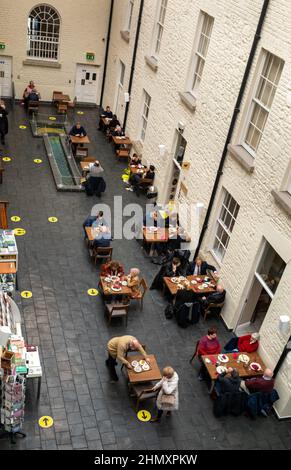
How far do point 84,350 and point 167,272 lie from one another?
3516 millimetres

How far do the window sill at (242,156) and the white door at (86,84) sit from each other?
47.6ft

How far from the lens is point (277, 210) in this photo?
11438 mm

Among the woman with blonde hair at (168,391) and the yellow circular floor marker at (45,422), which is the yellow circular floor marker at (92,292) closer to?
the woman with blonde hair at (168,391)

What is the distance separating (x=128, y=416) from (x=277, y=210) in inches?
216

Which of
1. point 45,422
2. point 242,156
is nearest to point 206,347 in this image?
point 45,422

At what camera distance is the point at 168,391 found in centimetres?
1032

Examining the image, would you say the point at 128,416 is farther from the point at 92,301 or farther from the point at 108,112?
the point at 108,112

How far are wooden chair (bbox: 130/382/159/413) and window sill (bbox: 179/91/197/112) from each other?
27.7 feet

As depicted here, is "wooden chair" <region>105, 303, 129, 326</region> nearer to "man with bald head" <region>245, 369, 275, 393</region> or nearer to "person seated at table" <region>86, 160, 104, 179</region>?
"man with bald head" <region>245, 369, 275, 393</region>

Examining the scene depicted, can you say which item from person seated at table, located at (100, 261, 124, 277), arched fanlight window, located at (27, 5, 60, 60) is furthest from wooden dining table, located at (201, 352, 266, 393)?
arched fanlight window, located at (27, 5, 60, 60)

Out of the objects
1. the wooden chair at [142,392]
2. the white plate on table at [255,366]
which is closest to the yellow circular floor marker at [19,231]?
the wooden chair at [142,392]

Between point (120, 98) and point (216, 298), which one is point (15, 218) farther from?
point (120, 98)

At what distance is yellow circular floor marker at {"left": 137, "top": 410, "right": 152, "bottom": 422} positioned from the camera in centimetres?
1077

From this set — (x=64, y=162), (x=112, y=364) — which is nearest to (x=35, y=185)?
(x=64, y=162)
